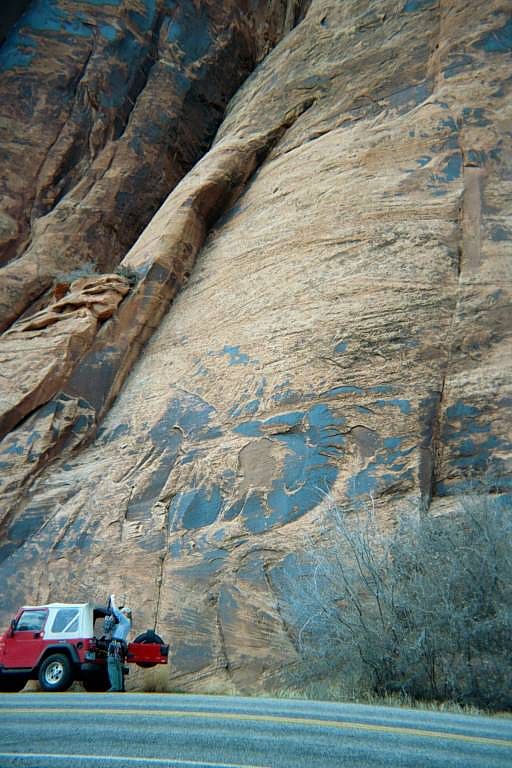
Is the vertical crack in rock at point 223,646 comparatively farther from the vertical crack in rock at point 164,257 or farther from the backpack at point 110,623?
the vertical crack in rock at point 164,257

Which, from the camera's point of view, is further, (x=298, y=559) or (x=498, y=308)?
(x=498, y=308)

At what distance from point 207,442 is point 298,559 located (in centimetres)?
281

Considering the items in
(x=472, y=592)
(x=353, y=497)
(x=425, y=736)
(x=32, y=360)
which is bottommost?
(x=472, y=592)

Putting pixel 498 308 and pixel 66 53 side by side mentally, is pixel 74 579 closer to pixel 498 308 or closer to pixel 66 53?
pixel 498 308

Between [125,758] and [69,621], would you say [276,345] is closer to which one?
[69,621]

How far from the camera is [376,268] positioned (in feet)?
41.6

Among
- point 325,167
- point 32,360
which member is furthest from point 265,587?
point 325,167

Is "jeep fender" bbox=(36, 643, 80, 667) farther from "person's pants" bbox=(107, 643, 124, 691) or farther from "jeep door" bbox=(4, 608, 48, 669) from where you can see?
"person's pants" bbox=(107, 643, 124, 691)

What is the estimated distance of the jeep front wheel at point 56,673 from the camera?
9.15m

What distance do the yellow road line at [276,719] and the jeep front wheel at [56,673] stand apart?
8.91 ft

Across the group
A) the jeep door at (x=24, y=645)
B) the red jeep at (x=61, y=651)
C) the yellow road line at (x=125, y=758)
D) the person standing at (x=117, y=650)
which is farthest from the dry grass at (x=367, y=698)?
the yellow road line at (x=125, y=758)

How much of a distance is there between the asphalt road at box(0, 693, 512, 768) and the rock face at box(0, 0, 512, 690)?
3.53m

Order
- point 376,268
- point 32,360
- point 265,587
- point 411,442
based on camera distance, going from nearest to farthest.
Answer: point 265,587, point 411,442, point 376,268, point 32,360

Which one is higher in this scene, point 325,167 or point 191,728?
point 325,167
